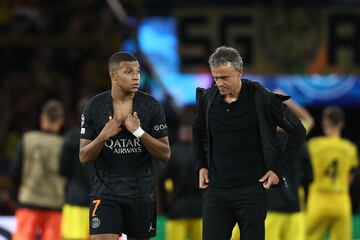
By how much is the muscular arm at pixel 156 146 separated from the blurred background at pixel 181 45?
430 inches

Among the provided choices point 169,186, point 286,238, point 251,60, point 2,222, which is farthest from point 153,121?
point 251,60

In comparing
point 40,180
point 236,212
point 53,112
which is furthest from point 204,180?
point 40,180

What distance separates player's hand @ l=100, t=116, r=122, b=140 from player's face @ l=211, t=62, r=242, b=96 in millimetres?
866

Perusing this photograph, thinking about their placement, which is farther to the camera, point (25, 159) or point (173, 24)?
point (173, 24)

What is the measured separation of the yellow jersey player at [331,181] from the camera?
1270 centimetres

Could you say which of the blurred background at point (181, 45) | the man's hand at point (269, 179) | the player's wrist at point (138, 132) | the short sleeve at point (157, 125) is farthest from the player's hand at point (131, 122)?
the blurred background at point (181, 45)

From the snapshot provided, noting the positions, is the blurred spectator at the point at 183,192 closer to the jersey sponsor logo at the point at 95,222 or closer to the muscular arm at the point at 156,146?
the muscular arm at the point at 156,146

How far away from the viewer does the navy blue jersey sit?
28.6ft

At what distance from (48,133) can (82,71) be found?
8398mm

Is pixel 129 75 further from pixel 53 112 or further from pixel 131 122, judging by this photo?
pixel 53 112

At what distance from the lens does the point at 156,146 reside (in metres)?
8.62

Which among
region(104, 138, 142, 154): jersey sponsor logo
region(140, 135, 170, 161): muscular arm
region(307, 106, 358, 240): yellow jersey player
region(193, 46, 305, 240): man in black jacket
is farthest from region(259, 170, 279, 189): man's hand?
region(307, 106, 358, 240): yellow jersey player

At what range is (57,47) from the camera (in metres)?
20.5

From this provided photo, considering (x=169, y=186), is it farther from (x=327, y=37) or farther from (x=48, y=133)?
(x=327, y=37)
